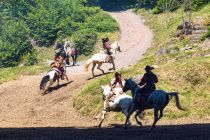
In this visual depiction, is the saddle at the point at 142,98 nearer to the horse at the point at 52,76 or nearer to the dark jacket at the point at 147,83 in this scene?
the dark jacket at the point at 147,83

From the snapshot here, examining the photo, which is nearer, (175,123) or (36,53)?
(175,123)

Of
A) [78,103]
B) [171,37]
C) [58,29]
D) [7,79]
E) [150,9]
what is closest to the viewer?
[78,103]

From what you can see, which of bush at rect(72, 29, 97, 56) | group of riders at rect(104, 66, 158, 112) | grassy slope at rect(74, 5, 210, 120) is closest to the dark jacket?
group of riders at rect(104, 66, 158, 112)

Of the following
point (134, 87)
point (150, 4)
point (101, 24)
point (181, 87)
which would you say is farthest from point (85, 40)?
point (134, 87)

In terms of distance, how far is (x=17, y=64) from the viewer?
57688 millimetres

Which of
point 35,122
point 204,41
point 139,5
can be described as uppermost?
point 139,5

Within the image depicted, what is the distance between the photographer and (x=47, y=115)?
29453mm

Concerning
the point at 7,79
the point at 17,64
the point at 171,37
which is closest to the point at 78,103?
the point at 7,79

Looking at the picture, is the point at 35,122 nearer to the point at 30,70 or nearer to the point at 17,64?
the point at 30,70

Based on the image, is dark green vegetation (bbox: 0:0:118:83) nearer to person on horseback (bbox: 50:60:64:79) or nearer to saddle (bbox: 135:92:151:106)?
person on horseback (bbox: 50:60:64:79)

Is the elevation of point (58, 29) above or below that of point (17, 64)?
above

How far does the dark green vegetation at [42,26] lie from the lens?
58.4 m

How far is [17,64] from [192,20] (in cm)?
2216

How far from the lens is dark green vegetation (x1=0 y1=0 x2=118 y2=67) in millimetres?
58375
